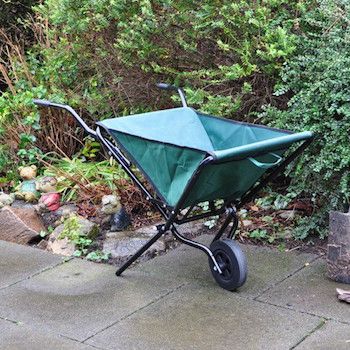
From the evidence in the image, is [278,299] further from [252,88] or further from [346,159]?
[252,88]

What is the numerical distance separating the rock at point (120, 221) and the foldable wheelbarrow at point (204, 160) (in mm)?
780

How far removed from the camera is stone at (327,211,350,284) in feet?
12.3

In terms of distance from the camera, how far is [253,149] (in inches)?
129

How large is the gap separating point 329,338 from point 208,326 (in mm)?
607

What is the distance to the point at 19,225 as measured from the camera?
4.81m

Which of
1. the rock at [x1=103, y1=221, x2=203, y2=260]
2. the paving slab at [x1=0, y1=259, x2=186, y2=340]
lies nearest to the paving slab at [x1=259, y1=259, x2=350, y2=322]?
the paving slab at [x1=0, y1=259, x2=186, y2=340]

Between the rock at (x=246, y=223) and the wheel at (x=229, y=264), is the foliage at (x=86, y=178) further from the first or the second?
the wheel at (x=229, y=264)

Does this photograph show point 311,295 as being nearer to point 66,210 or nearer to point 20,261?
point 20,261

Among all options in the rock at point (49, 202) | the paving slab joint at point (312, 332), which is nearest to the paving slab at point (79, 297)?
the paving slab joint at point (312, 332)

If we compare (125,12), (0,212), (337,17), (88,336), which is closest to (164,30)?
(125,12)

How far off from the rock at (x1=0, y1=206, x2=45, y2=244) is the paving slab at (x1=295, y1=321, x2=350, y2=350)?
7.78ft

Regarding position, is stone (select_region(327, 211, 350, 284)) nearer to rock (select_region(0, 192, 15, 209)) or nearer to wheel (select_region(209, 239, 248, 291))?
wheel (select_region(209, 239, 248, 291))

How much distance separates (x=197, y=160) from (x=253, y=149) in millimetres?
310

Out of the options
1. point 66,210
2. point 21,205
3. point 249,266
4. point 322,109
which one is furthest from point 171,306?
point 21,205
